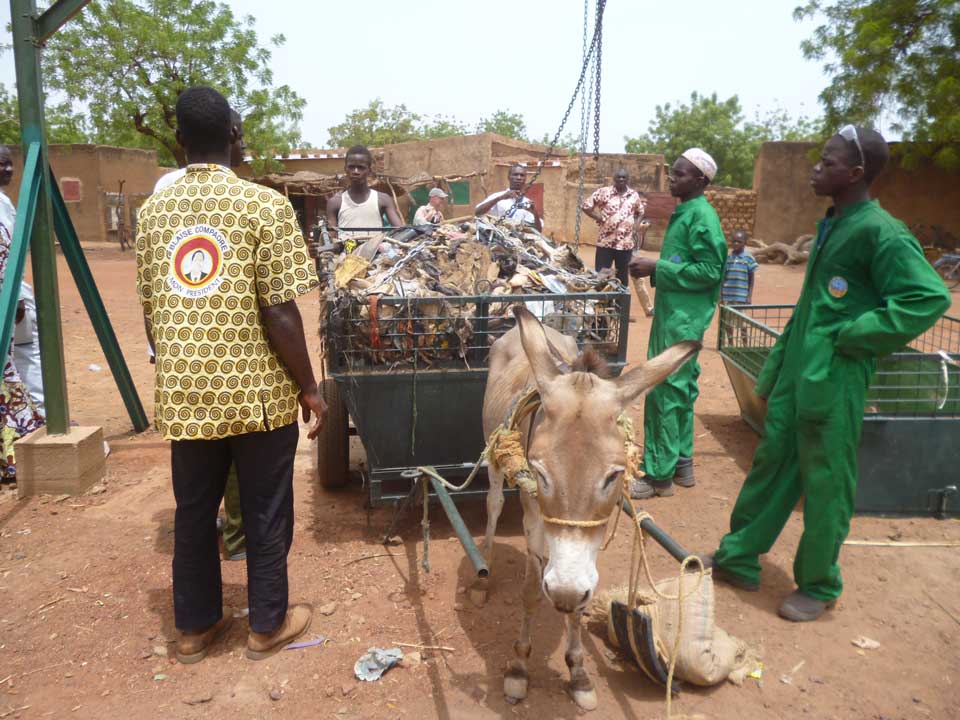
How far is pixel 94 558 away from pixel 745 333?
5405mm

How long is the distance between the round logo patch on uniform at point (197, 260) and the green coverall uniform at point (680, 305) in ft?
10.0

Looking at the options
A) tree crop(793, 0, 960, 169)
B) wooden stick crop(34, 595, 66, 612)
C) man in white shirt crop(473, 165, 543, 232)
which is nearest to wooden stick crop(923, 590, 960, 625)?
wooden stick crop(34, 595, 66, 612)

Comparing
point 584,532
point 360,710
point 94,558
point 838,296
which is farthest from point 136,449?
point 838,296

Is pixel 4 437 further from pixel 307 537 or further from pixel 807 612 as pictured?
pixel 807 612

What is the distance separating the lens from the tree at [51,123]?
2163cm

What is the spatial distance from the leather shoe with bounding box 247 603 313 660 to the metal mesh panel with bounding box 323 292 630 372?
1356 mm

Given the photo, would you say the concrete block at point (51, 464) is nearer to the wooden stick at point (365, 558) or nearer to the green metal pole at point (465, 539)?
the wooden stick at point (365, 558)

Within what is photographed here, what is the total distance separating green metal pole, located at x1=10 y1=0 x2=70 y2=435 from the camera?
4.72m

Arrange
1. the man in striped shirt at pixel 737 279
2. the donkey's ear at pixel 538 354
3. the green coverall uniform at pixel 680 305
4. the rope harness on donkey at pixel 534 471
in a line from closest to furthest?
the rope harness on donkey at pixel 534 471, the donkey's ear at pixel 538 354, the green coverall uniform at pixel 680 305, the man in striped shirt at pixel 737 279

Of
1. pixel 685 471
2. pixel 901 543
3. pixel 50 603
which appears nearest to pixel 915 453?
pixel 901 543

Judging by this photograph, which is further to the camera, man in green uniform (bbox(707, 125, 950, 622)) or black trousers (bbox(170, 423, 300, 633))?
man in green uniform (bbox(707, 125, 950, 622))

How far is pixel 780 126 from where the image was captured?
46.2 m

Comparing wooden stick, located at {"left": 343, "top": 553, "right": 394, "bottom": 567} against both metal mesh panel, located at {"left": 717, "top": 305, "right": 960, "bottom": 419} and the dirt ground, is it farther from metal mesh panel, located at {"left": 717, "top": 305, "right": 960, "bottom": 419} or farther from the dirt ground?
metal mesh panel, located at {"left": 717, "top": 305, "right": 960, "bottom": 419}

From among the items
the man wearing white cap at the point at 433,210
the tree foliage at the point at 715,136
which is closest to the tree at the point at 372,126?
the tree foliage at the point at 715,136
